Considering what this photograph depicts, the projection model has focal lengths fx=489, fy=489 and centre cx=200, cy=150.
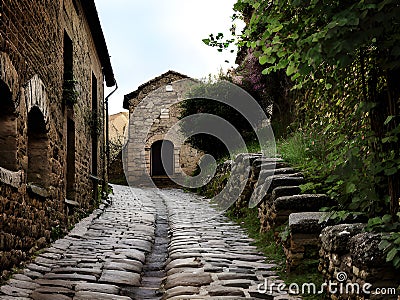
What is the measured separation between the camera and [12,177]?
4.76 m

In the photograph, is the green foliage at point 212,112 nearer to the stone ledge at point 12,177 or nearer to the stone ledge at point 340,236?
the stone ledge at point 12,177

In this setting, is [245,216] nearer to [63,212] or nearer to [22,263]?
[63,212]

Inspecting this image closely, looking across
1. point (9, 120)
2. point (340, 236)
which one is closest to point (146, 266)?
point (9, 120)

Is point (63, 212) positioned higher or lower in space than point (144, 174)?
lower

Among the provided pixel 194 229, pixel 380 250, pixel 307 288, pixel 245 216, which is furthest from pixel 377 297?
pixel 245 216

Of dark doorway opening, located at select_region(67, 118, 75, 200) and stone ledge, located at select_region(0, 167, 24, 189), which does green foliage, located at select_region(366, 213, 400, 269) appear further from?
dark doorway opening, located at select_region(67, 118, 75, 200)

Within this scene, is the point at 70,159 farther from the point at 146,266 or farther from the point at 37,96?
the point at 146,266

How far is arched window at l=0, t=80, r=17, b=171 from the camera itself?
4.77 m

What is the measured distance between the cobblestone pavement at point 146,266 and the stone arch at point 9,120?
1.15 metres

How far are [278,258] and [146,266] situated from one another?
1.55m

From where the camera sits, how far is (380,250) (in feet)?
9.95

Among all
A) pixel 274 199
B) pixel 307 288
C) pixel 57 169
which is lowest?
pixel 307 288

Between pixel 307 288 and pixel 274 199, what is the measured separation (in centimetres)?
202

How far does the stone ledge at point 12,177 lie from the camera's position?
4441 millimetres
